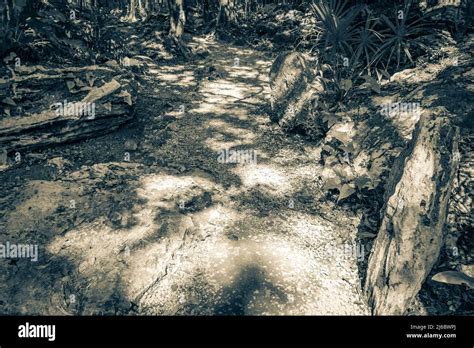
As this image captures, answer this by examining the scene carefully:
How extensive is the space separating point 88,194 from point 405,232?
8.75ft

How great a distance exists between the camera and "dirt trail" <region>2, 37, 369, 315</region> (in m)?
2.13

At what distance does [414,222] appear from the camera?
2.01 meters

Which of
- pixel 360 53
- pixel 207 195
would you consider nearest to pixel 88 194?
pixel 207 195

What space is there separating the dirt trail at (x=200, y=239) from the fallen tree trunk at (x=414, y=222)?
0.25m

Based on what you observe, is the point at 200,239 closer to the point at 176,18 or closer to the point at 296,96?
the point at 296,96

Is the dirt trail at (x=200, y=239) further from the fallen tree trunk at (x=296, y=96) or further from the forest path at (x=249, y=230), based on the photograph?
the fallen tree trunk at (x=296, y=96)

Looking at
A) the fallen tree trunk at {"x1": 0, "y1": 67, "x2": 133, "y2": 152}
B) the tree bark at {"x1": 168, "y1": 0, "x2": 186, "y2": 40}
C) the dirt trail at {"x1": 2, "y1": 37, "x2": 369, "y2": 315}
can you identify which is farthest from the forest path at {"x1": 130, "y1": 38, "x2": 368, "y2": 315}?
the tree bark at {"x1": 168, "y1": 0, "x2": 186, "y2": 40}

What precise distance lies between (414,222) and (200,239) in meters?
1.61

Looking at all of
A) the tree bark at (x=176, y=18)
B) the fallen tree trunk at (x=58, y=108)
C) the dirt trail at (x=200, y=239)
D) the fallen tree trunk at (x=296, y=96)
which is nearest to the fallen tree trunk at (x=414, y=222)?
the dirt trail at (x=200, y=239)

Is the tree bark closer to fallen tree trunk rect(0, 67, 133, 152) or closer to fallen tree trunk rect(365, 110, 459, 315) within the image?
fallen tree trunk rect(0, 67, 133, 152)

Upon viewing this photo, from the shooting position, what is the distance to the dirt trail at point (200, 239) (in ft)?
7.00

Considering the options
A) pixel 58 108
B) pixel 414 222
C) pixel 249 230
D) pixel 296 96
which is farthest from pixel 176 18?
pixel 414 222

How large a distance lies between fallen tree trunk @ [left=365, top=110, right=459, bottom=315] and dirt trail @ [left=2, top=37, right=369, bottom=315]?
0.25 meters
